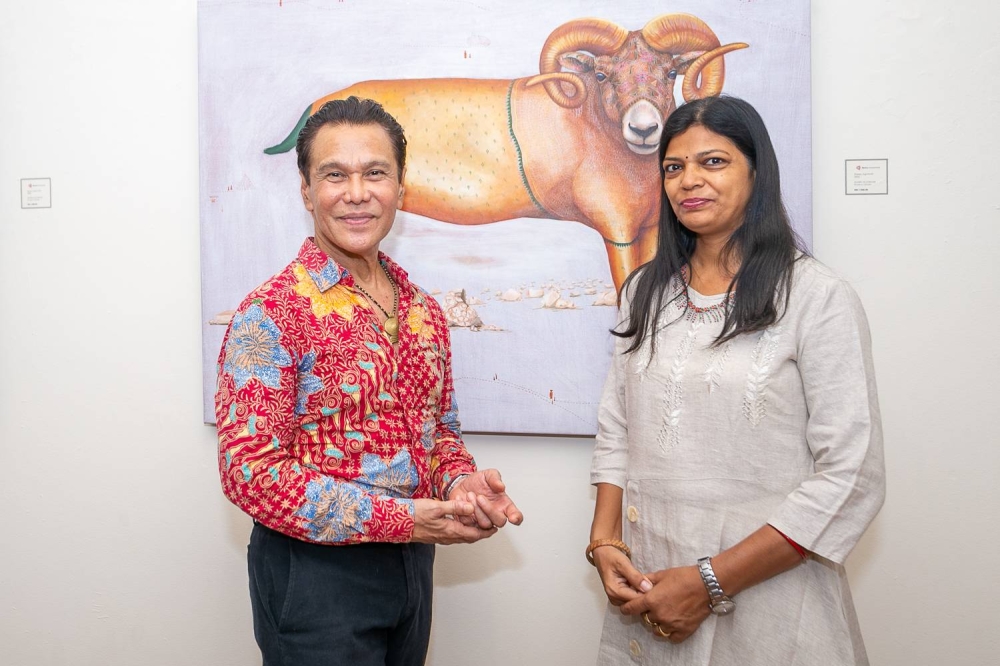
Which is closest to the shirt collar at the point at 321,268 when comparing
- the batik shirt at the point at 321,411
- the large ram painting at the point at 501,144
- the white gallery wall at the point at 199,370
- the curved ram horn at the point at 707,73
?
the batik shirt at the point at 321,411

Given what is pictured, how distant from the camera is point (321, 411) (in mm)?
1160

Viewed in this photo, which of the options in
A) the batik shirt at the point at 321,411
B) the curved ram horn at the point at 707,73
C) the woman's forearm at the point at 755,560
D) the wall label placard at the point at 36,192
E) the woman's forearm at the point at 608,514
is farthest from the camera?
the wall label placard at the point at 36,192

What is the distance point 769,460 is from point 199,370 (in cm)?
153

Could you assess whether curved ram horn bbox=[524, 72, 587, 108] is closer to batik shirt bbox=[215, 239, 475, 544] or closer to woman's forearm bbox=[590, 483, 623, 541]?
batik shirt bbox=[215, 239, 475, 544]

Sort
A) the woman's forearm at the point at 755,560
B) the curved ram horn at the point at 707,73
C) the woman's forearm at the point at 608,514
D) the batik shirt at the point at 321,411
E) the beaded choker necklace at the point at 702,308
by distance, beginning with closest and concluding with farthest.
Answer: the batik shirt at the point at 321,411 → the woman's forearm at the point at 755,560 → the beaded choker necklace at the point at 702,308 → the woman's forearm at the point at 608,514 → the curved ram horn at the point at 707,73

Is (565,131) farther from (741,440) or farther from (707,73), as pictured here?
(741,440)

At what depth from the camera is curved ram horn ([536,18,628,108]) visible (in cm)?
176

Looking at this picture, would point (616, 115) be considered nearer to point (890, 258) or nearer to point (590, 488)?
point (890, 258)

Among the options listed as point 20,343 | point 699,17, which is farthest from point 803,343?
point 20,343

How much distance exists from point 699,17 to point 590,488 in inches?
48.5

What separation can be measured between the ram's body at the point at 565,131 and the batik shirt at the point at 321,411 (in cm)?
63

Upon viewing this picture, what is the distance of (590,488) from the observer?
185 cm

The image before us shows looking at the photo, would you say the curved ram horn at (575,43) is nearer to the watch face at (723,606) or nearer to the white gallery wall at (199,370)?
the white gallery wall at (199,370)

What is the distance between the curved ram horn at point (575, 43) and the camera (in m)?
1.76
